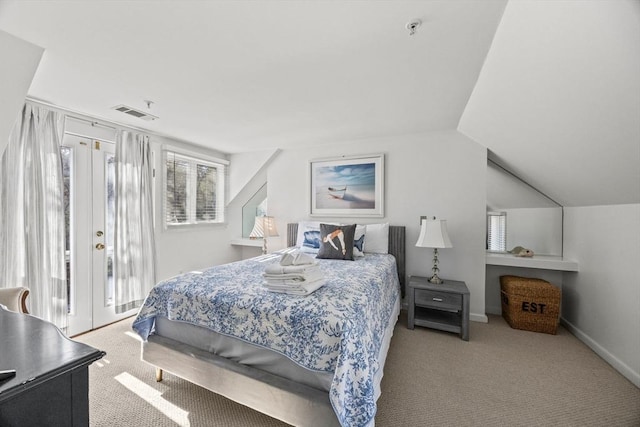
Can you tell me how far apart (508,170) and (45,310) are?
5212mm

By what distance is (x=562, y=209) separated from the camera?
10.4 feet

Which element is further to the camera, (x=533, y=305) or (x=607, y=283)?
(x=533, y=305)

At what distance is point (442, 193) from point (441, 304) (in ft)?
4.44

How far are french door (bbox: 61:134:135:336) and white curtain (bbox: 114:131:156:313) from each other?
10cm

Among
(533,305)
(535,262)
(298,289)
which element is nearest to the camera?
(298,289)

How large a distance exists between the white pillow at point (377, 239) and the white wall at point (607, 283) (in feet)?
6.49

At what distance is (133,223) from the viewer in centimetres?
315

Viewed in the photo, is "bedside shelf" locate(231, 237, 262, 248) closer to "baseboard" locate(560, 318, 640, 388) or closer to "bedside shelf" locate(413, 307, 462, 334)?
"bedside shelf" locate(413, 307, 462, 334)

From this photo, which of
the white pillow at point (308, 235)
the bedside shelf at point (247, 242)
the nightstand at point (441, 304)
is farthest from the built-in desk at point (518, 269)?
the bedside shelf at point (247, 242)

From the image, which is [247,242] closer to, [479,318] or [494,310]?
[479,318]

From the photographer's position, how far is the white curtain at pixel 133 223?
3.03m

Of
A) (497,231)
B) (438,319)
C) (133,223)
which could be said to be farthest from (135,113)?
(497,231)

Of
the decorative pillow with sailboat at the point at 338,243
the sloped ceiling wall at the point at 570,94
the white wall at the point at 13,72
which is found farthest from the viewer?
the decorative pillow with sailboat at the point at 338,243

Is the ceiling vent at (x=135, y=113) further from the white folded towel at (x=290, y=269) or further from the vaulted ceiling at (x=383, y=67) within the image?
the white folded towel at (x=290, y=269)
